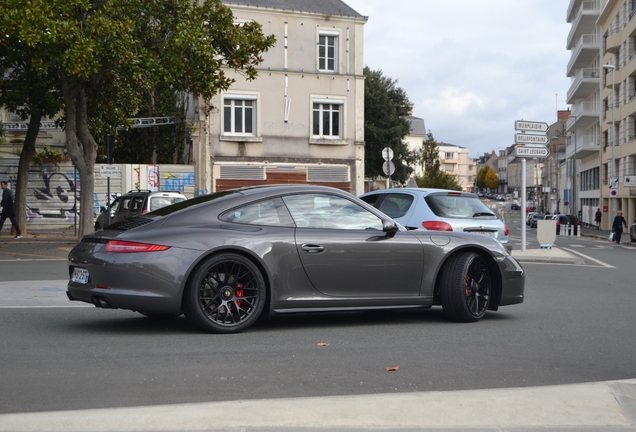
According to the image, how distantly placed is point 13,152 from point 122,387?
31.3m

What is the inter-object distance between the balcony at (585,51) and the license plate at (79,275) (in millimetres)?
65446

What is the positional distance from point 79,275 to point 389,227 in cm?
283

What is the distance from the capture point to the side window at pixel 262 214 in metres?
7.44

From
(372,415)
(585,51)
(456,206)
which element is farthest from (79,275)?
(585,51)

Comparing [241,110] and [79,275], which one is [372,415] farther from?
[241,110]

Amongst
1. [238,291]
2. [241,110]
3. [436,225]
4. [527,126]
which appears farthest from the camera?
[241,110]

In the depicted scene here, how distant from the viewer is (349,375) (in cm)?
573

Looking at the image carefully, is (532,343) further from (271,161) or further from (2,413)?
(271,161)

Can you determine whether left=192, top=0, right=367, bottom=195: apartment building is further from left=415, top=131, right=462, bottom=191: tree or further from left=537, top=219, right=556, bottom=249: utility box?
left=415, top=131, right=462, bottom=191: tree

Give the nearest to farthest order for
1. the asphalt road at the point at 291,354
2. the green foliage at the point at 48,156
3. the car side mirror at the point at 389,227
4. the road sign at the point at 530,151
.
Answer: the asphalt road at the point at 291,354, the car side mirror at the point at 389,227, the road sign at the point at 530,151, the green foliage at the point at 48,156

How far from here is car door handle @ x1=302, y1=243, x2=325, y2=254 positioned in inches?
294

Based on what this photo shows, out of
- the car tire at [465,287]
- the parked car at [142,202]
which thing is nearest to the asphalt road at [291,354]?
the car tire at [465,287]

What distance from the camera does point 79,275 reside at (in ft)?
23.7

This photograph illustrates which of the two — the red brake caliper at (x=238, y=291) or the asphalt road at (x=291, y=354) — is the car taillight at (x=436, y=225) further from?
the red brake caliper at (x=238, y=291)
